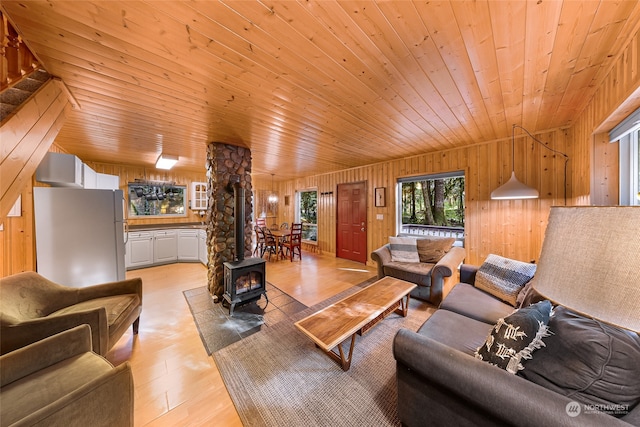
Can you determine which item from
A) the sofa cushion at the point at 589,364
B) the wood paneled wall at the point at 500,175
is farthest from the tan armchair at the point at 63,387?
the sofa cushion at the point at 589,364

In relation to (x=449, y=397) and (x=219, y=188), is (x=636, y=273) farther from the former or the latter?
(x=219, y=188)

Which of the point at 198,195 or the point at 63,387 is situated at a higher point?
the point at 198,195

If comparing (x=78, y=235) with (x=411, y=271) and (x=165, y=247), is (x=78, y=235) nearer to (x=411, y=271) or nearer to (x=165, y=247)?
(x=165, y=247)

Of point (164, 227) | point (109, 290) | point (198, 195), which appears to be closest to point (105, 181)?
point (164, 227)

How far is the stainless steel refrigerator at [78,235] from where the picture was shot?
7.52 feet

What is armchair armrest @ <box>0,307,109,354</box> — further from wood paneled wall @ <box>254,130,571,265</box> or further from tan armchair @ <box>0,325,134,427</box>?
wood paneled wall @ <box>254,130,571,265</box>

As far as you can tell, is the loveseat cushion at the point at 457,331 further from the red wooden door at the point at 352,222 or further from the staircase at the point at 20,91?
the red wooden door at the point at 352,222

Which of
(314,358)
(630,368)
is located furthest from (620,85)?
(314,358)

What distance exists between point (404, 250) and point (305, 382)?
262 centimetres

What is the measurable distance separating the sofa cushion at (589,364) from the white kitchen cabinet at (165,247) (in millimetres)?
6054

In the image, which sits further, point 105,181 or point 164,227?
point 164,227

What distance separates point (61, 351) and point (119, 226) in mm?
1901

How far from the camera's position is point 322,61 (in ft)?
4.92

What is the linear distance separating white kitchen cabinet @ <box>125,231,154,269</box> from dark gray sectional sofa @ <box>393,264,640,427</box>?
549cm
